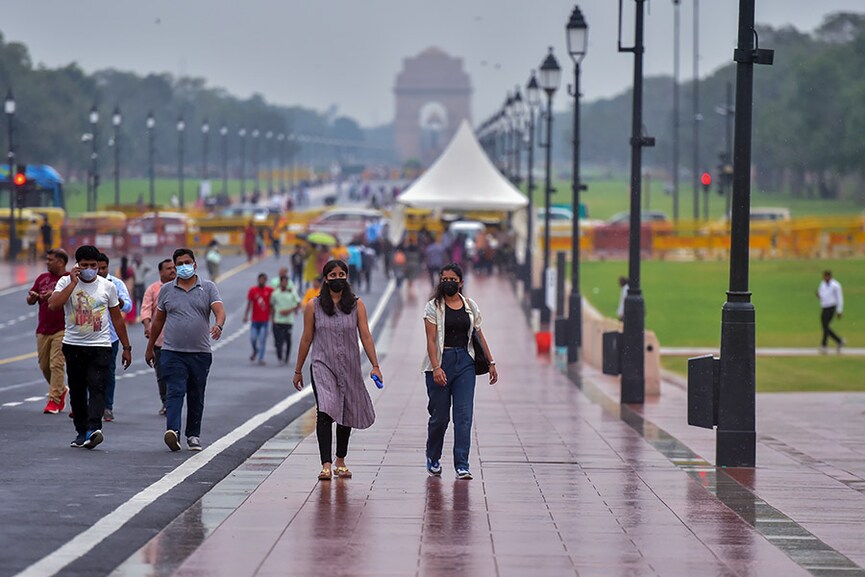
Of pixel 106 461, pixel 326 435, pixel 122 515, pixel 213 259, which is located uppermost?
pixel 326 435

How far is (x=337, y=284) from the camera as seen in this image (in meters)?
12.4

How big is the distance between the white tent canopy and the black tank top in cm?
4116

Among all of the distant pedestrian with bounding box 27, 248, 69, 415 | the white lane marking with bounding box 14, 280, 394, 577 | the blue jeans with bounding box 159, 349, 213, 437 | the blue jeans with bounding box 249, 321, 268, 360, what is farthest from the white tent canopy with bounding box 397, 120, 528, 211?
the blue jeans with bounding box 159, 349, 213, 437

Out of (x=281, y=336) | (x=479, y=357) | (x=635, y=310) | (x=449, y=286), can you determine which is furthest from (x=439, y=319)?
(x=281, y=336)

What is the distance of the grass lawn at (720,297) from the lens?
120ft

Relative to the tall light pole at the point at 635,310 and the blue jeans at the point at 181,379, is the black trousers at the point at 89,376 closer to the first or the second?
the blue jeans at the point at 181,379

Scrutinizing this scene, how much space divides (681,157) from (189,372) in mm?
167400

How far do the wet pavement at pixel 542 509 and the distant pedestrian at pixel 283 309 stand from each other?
997 centimetres

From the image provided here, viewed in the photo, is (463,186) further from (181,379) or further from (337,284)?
(337,284)

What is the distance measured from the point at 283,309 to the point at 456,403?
1595cm

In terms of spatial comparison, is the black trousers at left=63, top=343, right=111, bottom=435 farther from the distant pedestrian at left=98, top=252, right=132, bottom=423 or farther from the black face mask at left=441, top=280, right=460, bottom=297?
the black face mask at left=441, top=280, right=460, bottom=297

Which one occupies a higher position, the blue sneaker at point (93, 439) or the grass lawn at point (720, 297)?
the blue sneaker at point (93, 439)

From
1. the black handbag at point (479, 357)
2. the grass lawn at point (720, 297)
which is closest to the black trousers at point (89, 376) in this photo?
the black handbag at point (479, 357)

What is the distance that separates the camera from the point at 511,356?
30.9 meters
